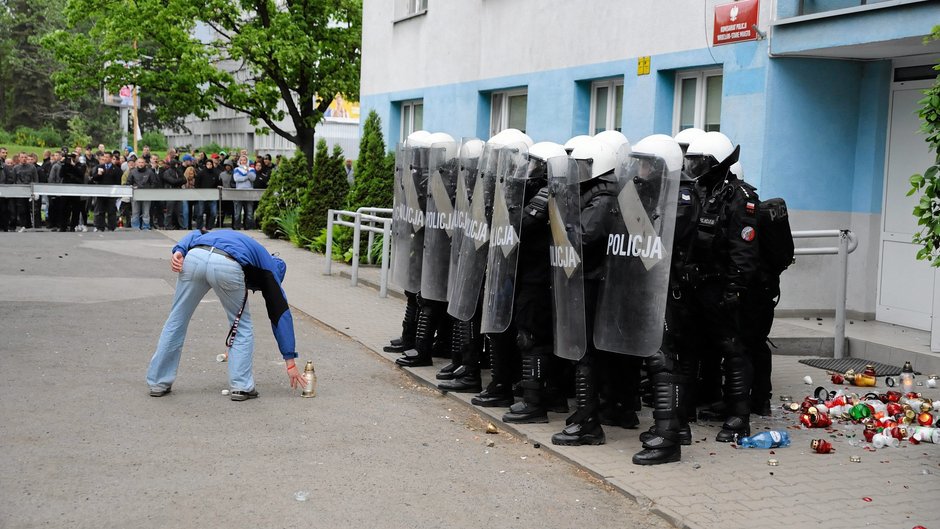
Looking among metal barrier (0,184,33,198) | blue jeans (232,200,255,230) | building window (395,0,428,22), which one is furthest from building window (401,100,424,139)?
metal barrier (0,184,33,198)

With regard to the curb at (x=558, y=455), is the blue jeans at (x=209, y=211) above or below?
above

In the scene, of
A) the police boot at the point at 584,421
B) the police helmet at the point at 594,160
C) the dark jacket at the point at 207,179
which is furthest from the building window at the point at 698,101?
the dark jacket at the point at 207,179

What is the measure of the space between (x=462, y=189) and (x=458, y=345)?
1354mm

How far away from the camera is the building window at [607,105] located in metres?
14.3

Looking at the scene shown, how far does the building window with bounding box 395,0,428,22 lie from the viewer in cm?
2058

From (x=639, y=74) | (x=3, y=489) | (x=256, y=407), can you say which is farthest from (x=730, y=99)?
(x=3, y=489)

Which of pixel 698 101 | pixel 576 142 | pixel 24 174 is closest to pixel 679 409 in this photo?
pixel 576 142

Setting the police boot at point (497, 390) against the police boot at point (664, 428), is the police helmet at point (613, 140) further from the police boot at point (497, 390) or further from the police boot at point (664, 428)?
the police boot at point (497, 390)

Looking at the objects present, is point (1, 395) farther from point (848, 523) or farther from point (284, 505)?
Answer: point (848, 523)

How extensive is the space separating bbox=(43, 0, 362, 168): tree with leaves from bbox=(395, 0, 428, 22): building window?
7.58 metres

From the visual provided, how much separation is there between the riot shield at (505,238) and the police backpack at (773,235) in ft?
5.53

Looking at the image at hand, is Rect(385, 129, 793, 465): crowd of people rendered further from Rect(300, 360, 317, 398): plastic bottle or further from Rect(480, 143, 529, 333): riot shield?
Rect(300, 360, 317, 398): plastic bottle

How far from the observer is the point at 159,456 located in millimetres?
6414

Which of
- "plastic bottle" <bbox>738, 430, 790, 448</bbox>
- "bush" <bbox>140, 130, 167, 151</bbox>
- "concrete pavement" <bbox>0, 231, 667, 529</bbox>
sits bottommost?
"concrete pavement" <bbox>0, 231, 667, 529</bbox>
